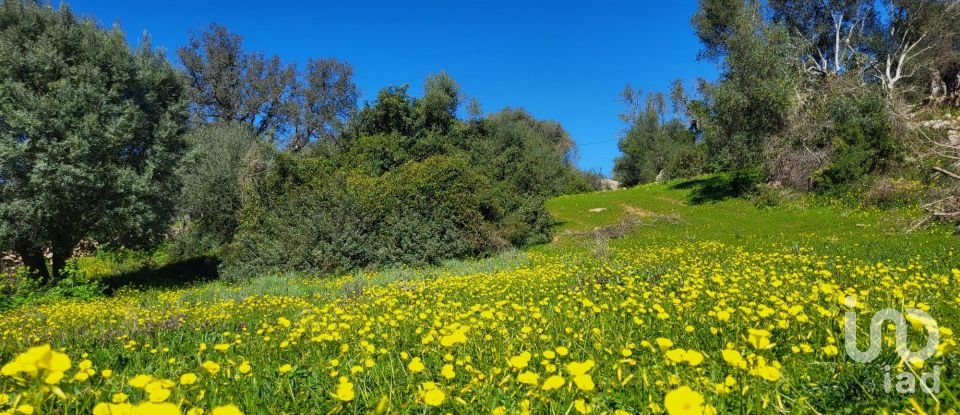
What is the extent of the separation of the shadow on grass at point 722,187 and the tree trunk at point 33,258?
955 inches

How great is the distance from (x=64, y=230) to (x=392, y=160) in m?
11.0

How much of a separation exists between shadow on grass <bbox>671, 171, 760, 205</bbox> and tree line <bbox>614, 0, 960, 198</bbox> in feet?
2.56

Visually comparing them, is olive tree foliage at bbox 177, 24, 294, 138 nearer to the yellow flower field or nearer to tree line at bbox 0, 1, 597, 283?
tree line at bbox 0, 1, 597, 283

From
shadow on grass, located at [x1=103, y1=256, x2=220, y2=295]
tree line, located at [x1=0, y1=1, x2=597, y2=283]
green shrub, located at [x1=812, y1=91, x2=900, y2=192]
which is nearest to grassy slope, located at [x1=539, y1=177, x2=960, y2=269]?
green shrub, located at [x1=812, y1=91, x2=900, y2=192]

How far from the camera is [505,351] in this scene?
12.6ft

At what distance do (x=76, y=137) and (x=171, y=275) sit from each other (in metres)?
6.81

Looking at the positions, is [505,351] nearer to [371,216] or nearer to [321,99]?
[371,216]

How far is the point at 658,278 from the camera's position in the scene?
26.6ft

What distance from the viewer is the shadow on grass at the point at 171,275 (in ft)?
52.0

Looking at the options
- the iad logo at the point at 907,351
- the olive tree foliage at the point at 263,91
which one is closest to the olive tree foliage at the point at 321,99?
the olive tree foliage at the point at 263,91

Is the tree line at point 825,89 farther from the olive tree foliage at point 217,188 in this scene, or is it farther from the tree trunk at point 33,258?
the tree trunk at point 33,258

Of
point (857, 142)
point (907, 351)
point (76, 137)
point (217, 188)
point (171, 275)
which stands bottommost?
point (171, 275)

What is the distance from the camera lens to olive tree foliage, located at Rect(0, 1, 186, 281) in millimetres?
12680

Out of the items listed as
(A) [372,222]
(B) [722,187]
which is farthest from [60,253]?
(B) [722,187]
